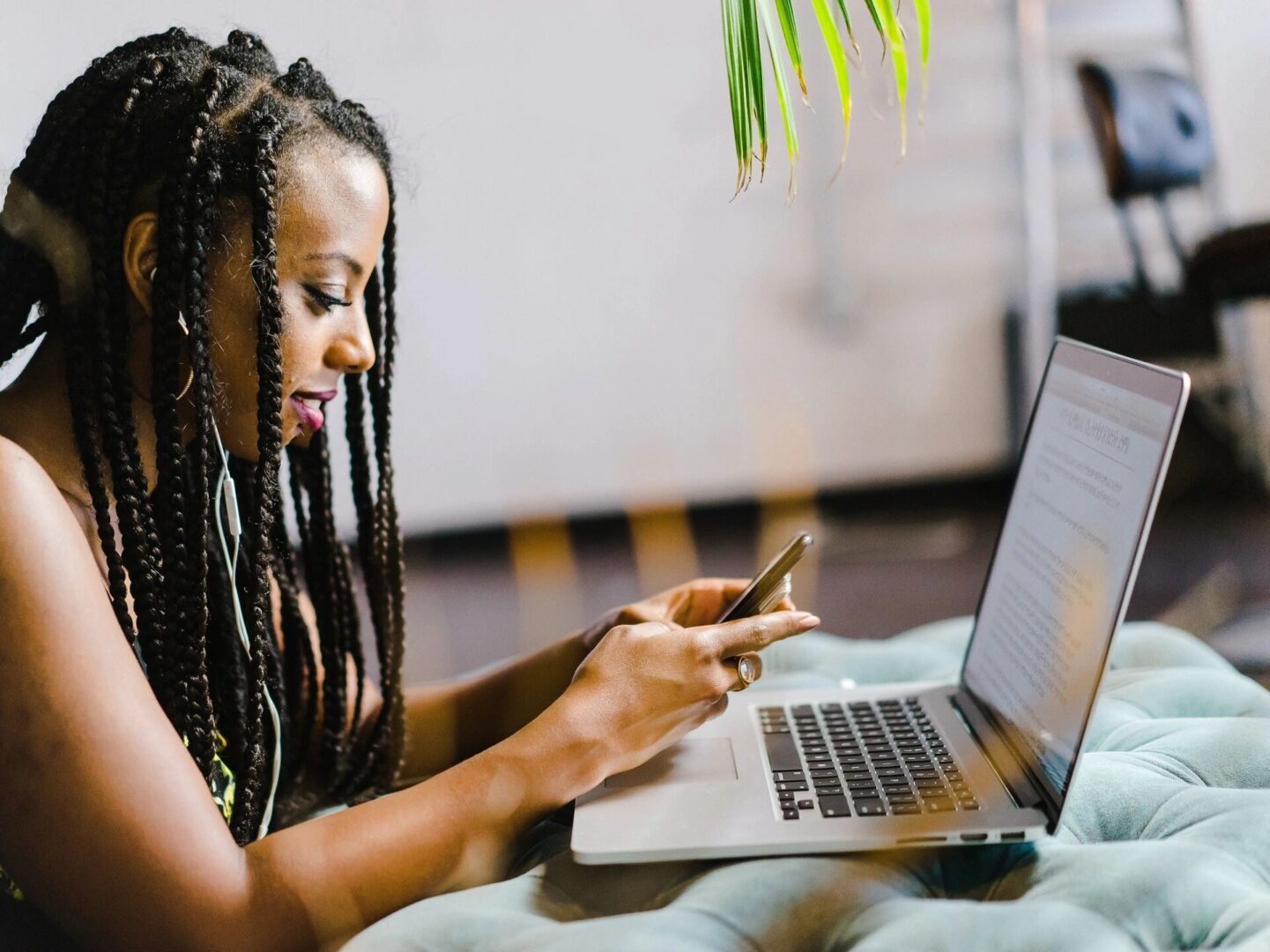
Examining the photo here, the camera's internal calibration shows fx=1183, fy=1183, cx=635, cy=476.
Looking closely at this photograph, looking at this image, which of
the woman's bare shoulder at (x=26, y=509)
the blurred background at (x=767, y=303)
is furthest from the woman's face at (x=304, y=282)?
the blurred background at (x=767, y=303)

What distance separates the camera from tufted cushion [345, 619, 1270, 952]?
1.87ft

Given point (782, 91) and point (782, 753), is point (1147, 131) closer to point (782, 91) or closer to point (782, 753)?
point (782, 91)

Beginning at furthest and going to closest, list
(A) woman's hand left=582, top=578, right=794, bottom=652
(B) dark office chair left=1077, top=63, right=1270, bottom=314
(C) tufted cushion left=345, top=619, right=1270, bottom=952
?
1. (B) dark office chair left=1077, top=63, right=1270, bottom=314
2. (A) woman's hand left=582, top=578, right=794, bottom=652
3. (C) tufted cushion left=345, top=619, right=1270, bottom=952

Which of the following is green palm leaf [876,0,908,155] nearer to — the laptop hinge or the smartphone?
the smartphone

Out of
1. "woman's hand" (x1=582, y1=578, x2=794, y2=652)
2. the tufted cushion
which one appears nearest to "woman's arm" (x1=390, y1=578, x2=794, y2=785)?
"woman's hand" (x1=582, y1=578, x2=794, y2=652)

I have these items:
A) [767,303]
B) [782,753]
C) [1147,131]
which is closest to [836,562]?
[767,303]

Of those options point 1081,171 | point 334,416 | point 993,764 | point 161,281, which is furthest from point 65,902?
point 1081,171

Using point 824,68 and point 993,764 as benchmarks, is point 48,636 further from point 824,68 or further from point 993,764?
point 824,68

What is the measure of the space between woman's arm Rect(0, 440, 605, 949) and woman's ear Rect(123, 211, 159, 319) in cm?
16

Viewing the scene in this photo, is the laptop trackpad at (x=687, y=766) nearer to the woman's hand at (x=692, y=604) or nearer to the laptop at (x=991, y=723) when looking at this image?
the laptop at (x=991, y=723)

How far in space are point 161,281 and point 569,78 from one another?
6.54 feet

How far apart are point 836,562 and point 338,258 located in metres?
1.94

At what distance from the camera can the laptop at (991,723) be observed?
67cm

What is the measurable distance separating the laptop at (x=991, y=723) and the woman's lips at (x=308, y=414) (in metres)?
0.34
